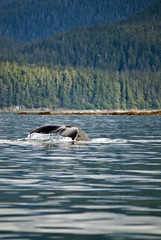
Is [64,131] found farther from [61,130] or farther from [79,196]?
[79,196]

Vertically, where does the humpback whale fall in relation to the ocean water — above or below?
above

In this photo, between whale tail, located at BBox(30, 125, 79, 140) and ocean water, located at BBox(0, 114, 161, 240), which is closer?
ocean water, located at BBox(0, 114, 161, 240)

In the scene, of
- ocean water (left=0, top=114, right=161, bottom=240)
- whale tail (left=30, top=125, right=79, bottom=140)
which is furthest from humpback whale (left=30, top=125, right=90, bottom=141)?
ocean water (left=0, top=114, right=161, bottom=240)


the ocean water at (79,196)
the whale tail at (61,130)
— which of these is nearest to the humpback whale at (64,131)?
the whale tail at (61,130)

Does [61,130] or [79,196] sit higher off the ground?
[61,130]

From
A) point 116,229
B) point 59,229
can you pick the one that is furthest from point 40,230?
point 116,229

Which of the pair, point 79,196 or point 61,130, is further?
point 61,130

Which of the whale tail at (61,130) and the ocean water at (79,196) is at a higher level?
the whale tail at (61,130)

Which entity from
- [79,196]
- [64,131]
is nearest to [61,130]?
[64,131]

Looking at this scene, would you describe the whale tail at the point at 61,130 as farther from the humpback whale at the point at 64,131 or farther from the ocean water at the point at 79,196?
the ocean water at the point at 79,196

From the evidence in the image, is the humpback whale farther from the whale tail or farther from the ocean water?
the ocean water

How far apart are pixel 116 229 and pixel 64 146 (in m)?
21.1

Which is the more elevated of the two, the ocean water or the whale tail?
the whale tail

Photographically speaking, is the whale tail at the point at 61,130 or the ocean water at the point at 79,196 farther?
the whale tail at the point at 61,130
